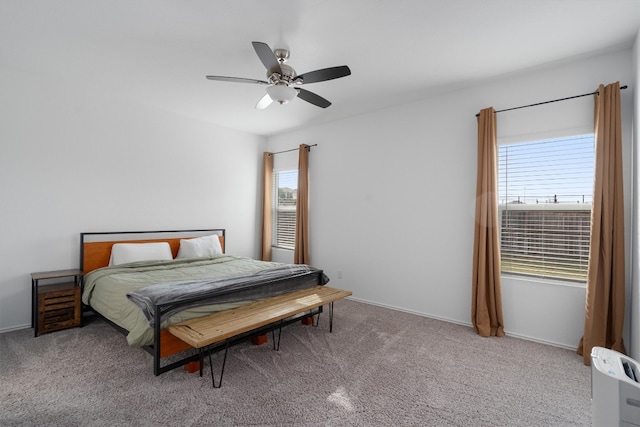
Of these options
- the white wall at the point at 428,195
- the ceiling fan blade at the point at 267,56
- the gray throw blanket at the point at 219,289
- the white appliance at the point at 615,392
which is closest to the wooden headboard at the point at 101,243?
the gray throw blanket at the point at 219,289

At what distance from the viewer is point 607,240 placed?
2.59m

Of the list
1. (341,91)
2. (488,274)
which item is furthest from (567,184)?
(341,91)

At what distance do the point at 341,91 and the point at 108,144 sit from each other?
3.01m

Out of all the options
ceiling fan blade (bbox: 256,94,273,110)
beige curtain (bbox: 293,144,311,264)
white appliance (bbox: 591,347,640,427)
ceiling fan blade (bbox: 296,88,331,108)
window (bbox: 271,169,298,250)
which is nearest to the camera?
white appliance (bbox: 591,347,640,427)

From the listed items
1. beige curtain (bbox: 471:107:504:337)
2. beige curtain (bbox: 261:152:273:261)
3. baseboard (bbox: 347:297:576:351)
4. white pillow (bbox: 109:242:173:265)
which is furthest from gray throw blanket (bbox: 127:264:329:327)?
beige curtain (bbox: 261:152:273:261)

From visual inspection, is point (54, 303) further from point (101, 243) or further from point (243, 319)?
point (243, 319)

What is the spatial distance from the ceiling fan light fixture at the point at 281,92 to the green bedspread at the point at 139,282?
1.81 m

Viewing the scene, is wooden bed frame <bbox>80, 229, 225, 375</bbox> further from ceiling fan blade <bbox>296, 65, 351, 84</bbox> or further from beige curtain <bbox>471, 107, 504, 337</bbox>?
beige curtain <bbox>471, 107, 504, 337</bbox>

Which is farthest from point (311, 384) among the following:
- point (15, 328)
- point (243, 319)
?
point (15, 328)

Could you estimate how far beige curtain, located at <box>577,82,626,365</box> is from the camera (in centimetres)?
256

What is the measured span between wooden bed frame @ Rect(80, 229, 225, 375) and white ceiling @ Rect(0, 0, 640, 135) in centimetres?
186

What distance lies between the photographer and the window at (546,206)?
2.91 metres

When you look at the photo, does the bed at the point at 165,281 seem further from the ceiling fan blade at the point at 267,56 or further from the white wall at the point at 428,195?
the ceiling fan blade at the point at 267,56

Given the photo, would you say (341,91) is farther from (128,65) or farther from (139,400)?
(139,400)
